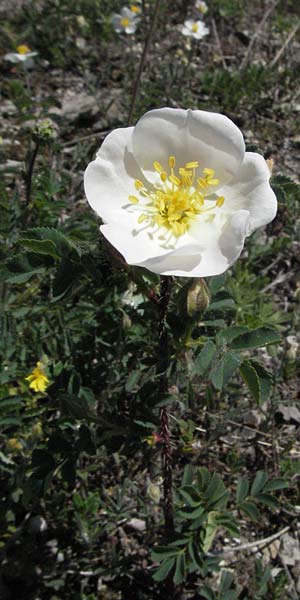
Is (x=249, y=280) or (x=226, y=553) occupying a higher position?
(x=249, y=280)

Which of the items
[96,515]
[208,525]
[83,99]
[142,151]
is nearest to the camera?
[142,151]

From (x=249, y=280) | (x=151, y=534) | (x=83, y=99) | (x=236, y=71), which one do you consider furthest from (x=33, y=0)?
(x=151, y=534)

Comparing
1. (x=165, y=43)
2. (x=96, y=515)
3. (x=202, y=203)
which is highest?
(x=202, y=203)

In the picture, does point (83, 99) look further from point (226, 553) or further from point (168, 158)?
point (226, 553)

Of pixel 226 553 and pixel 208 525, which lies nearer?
pixel 208 525

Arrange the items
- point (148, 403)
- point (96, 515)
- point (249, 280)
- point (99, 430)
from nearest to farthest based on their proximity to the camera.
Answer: point (148, 403) → point (99, 430) → point (96, 515) → point (249, 280)

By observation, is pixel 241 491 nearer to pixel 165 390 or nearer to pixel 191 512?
pixel 191 512
